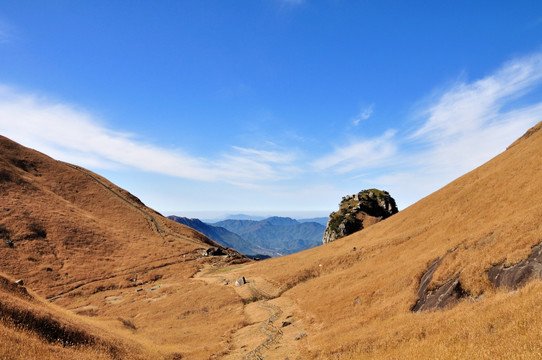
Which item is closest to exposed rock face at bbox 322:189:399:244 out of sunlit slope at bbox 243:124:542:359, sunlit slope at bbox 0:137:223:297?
sunlit slope at bbox 243:124:542:359

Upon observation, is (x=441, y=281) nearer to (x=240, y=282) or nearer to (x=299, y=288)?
(x=299, y=288)

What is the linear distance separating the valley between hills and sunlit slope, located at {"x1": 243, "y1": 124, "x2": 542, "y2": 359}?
14cm

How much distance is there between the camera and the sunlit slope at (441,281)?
12266 mm

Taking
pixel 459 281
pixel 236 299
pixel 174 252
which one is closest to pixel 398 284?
pixel 459 281

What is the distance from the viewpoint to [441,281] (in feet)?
72.0

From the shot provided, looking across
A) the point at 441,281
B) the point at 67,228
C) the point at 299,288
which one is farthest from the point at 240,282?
the point at 67,228

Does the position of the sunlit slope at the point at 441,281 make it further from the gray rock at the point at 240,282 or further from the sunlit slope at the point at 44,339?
the sunlit slope at the point at 44,339

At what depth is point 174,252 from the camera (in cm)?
8356

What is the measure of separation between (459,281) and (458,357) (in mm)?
11308

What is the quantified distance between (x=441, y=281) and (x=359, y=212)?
101 meters

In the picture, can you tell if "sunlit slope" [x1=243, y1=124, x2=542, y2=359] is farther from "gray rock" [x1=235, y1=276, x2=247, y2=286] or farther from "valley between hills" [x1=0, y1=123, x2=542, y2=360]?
"gray rock" [x1=235, y1=276, x2=247, y2=286]

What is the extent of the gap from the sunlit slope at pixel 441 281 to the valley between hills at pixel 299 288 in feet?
0.44

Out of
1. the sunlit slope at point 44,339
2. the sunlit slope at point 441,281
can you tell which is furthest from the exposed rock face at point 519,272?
the sunlit slope at point 44,339

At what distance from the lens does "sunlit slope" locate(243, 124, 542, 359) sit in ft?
40.2
